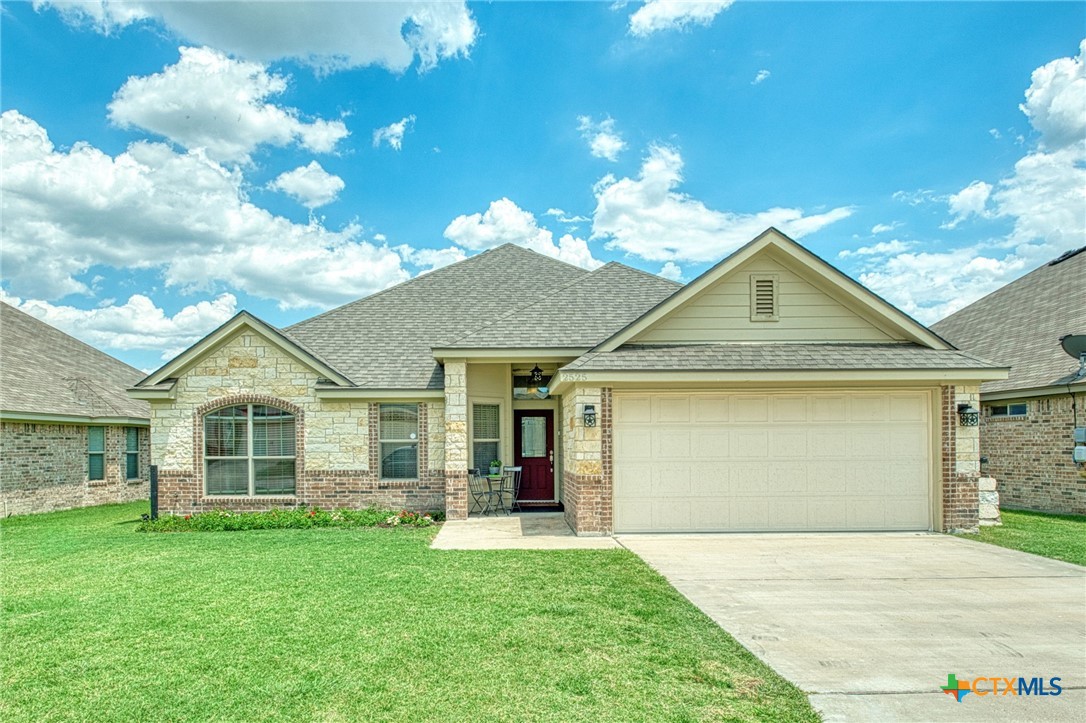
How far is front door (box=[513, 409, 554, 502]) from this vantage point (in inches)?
581

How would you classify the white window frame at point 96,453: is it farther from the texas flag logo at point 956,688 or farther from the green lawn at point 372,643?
the texas flag logo at point 956,688

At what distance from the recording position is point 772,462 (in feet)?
35.1

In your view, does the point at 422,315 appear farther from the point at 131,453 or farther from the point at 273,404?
the point at 131,453

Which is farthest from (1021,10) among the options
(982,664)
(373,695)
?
(373,695)

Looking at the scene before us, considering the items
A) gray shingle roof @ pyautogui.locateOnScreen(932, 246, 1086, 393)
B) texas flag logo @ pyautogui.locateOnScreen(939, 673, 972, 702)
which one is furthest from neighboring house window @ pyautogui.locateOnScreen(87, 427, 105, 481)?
gray shingle roof @ pyautogui.locateOnScreen(932, 246, 1086, 393)

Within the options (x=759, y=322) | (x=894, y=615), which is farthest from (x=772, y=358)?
(x=894, y=615)

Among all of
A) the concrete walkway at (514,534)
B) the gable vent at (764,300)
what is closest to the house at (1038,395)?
the gable vent at (764,300)

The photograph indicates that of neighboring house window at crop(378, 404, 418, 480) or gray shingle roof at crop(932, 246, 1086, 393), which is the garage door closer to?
neighboring house window at crop(378, 404, 418, 480)

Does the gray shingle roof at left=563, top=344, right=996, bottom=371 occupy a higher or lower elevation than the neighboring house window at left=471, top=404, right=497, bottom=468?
higher

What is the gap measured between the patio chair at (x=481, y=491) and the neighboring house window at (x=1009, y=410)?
12.3 metres

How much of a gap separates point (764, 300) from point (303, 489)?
9878 mm

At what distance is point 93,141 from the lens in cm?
1596

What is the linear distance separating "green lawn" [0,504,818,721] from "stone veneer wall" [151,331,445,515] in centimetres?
420

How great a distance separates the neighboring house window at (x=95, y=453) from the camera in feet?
57.6
